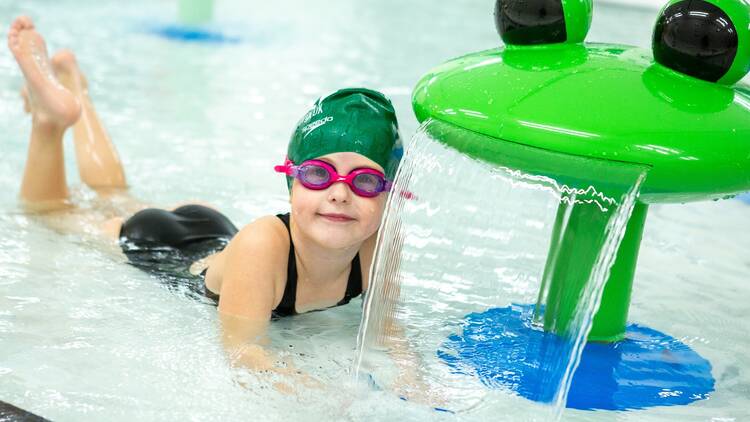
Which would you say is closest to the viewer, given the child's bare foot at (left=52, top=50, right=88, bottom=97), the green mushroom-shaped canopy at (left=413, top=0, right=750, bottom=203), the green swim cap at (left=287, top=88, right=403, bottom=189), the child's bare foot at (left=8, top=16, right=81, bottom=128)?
the green mushroom-shaped canopy at (left=413, top=0, right=750, bottom=203)

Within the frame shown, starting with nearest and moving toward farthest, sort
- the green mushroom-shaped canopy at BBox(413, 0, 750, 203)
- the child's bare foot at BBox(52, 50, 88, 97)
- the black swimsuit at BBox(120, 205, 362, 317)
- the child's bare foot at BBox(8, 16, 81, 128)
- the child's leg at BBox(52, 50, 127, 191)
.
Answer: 1. the green mushroom-shaped canopy at BBox(413, 0, 750, 203)
2. the black swimsuit at BBox(120, 205, 362, 317)
3. the child's bare foot at BBox(8, 16, 81, 128)
4. the child's leg at BBox(52, 50, 127, 191)
5. the child's bare foot at BBox(52, 50, 88, 97)

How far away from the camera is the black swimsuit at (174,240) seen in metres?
3.25

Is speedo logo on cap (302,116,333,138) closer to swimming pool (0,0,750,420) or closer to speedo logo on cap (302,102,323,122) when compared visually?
speedo logo on cap (302,102,323,122)

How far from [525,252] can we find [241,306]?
5.38 ft

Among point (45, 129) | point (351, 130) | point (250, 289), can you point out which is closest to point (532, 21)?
point (351, 130)

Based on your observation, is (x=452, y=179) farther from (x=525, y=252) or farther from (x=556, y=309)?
(x=556, y=309)

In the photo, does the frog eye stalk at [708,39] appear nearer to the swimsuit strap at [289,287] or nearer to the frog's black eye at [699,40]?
the frog's black eye at [699,40]

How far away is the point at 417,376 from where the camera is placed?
2648 mm

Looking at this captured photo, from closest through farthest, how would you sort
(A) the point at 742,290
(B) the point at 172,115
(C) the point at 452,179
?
(A) the point at 742,290 → (C) the point at 452,179 → (B) the point at 172,115

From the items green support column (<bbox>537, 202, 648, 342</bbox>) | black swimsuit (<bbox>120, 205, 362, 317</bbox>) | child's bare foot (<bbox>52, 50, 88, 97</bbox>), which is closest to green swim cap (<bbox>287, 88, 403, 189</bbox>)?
green support column (<bbox>537, 202, 648, 342</bbox>)

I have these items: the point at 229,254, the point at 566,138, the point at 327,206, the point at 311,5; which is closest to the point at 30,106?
the point at 229,254

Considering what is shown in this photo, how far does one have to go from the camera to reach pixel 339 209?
2.61 metres

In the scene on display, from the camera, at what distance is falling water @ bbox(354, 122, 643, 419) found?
2.51 m

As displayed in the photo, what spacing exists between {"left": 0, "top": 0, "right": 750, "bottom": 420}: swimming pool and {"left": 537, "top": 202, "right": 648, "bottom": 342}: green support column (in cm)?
36
